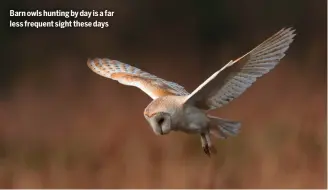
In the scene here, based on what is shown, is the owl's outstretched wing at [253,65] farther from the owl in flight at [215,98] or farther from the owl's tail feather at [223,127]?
the owl's tail feather at [223,127]

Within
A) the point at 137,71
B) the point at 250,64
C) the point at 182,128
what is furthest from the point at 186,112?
the point at 137,71

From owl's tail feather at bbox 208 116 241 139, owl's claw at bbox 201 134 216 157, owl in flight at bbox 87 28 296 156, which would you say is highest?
owl in flight at bbox 87 28 296 156

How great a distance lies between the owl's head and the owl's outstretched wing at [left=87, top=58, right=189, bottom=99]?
0.92 ft

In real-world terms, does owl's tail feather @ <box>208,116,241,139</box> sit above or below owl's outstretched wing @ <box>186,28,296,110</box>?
below

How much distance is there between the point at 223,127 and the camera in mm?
2488

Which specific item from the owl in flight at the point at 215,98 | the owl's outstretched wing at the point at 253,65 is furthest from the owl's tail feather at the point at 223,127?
the owl's outstretched wing at the point at 253,65

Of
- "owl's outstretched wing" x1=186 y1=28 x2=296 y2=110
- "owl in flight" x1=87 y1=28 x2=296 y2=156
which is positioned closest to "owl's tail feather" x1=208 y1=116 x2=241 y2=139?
"owl in flight" x1=87 y1=28 x2=296 y2=156

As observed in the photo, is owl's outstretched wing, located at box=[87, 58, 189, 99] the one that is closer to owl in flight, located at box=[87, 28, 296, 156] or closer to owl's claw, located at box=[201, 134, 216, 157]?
owl in flight, located at box=[87, 28, 296, 156]

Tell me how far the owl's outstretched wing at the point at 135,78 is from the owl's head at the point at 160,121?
0.28m

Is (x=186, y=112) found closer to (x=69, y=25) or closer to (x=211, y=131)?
(x=211, y=131)

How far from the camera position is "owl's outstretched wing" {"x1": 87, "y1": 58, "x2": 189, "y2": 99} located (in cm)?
267

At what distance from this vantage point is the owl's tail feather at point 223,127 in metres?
2.47

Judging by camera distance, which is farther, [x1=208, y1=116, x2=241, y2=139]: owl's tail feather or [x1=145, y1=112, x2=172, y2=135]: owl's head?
[x1=208, y1=116, x2=241, y2=139]: owl's tail feather

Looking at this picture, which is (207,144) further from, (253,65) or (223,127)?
(253,65)
